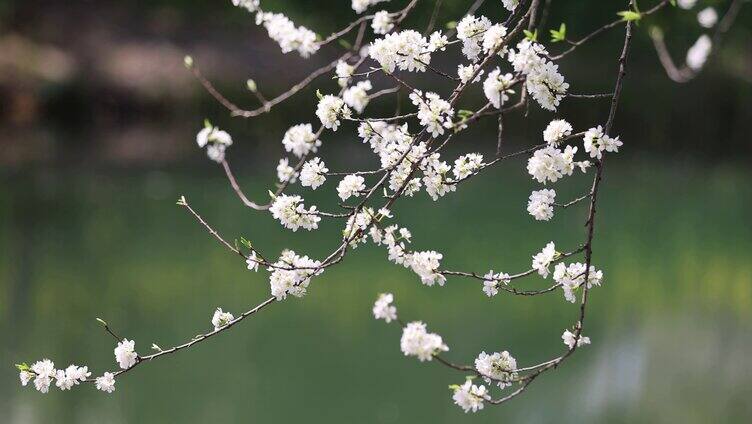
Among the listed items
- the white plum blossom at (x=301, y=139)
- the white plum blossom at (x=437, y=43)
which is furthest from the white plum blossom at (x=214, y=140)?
the white plum blossom at (x=437, y=43)

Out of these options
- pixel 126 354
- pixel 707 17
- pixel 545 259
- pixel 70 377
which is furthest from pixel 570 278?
pixel 707 17

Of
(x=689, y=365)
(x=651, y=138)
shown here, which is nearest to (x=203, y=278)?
(x=689, y=365)

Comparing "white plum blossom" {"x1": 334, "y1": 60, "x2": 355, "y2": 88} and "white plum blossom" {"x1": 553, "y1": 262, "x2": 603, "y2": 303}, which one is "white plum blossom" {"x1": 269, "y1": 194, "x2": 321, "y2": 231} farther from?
"white plum blossom" {"x1": 553, "y1": 262, "x2": 603, "y2": 303}

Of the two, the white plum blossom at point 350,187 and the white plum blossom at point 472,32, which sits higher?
the white plum blossom at point 472,32

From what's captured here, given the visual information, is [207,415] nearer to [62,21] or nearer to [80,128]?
[80,128]

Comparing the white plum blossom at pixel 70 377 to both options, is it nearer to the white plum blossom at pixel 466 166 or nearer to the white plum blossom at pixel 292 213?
the white plum blossom at pixel 292 213
